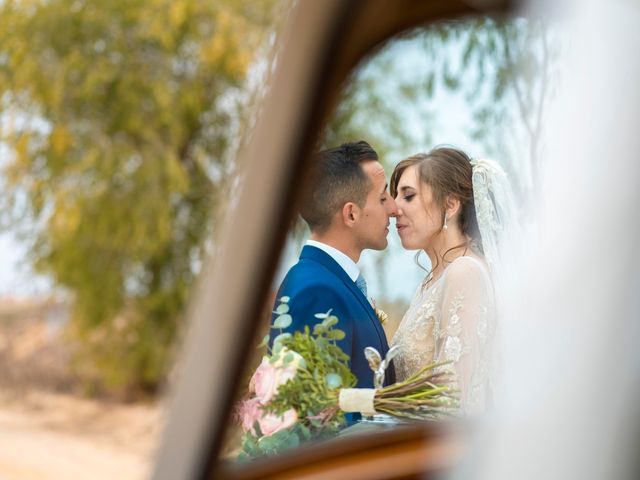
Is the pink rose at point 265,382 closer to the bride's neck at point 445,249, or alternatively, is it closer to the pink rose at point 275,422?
the pink rose at point 275,422

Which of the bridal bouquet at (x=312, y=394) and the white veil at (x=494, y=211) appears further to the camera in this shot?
the bridal bouquet at (x=312, y=394)

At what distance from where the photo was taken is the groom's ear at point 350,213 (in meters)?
0.67

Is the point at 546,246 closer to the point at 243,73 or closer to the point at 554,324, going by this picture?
the point at 554,324

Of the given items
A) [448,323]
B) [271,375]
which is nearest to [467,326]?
[448,323]

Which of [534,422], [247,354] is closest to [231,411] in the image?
[247,354]

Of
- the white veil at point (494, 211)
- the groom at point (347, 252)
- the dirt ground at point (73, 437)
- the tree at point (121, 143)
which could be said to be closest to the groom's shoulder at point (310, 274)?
the groom at point (347, 252)

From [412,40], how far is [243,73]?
8523 mm

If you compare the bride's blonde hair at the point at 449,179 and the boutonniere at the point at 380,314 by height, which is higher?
the bride's blonde hair at the point at 449,179

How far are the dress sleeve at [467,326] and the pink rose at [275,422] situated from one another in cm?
10

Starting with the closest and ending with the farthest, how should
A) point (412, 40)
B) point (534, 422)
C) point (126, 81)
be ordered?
point (534, 422) < point (412, 40) < point (126, 81)

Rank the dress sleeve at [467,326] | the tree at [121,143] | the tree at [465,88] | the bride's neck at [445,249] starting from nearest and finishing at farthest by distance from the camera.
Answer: the tree at [465,88]
the dress sleeve at [467,326]
the bride's neck at [445,249]
the tree at [121,143]

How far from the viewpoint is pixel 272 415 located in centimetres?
63

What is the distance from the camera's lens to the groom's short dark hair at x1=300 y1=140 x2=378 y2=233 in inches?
22.5

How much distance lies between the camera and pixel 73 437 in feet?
30.2
